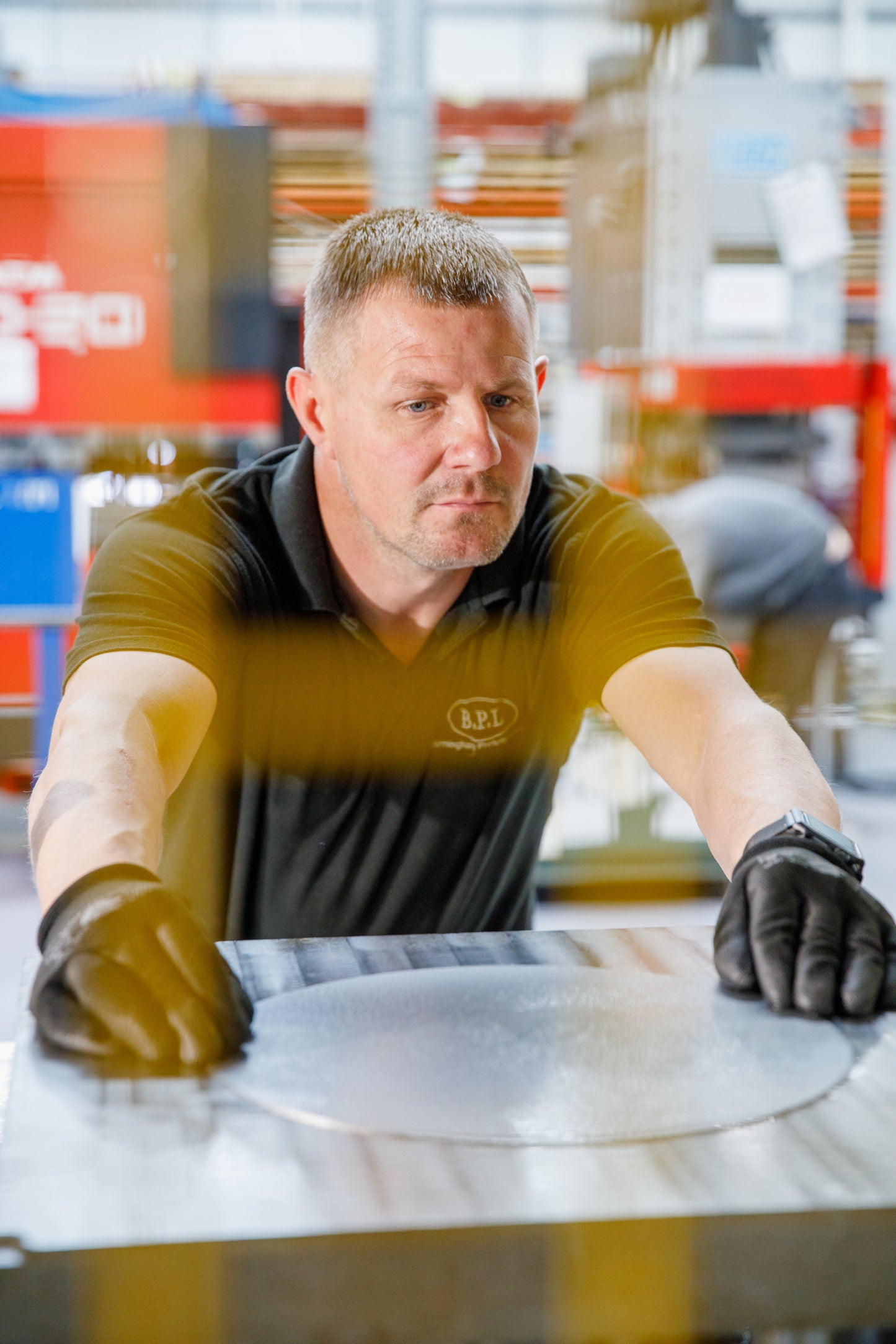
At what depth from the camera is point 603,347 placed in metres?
1.81

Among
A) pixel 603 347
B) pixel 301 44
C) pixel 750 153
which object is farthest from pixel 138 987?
pixel 301 44

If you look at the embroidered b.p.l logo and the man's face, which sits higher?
the man's face

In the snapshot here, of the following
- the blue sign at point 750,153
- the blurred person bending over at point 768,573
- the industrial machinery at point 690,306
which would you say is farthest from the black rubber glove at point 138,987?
the blurred person bending over at point 768,573

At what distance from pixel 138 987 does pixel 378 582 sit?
47cm

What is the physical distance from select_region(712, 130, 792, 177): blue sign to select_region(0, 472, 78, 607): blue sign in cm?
128

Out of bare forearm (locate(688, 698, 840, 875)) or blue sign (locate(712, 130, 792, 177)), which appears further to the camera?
blue sign (locate(712, 130, 792, 177))

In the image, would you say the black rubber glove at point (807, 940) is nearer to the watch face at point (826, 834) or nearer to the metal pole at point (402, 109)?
the watch face at point (826, 834)

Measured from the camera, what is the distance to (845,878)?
2.15 feet

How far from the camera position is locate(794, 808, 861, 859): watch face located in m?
0.70

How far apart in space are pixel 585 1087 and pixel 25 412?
7.61ft

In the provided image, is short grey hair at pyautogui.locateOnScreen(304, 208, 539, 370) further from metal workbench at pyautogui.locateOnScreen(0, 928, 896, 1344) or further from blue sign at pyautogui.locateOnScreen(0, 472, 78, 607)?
blue sign at pyautogui.locateOnScreen(0, 472, 78, 607)

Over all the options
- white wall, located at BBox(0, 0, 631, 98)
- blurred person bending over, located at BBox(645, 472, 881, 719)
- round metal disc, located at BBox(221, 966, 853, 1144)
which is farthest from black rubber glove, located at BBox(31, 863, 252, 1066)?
white wall, located at BBox(0, 0, 631, 98)

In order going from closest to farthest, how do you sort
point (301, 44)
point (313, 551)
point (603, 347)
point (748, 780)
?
point (748, 780)
point (313, 551)
point (603, 347)
point (301, 44)

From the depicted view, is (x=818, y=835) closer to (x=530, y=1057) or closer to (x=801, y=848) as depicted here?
(x=801, y=848)
